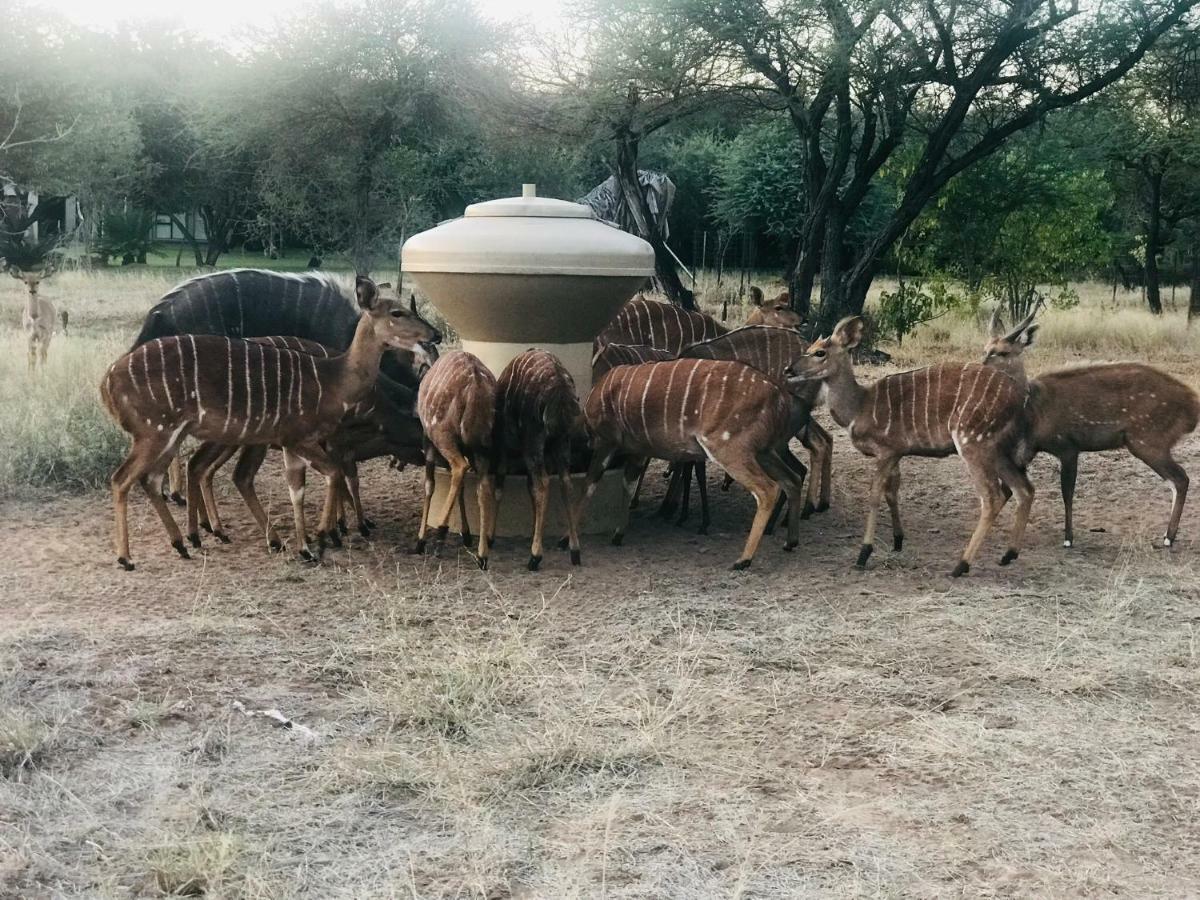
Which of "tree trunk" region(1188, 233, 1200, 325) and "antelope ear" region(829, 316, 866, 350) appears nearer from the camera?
"antelope ear" region(829, 316, 866, 350)

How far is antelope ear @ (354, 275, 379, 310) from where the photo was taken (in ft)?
21.4

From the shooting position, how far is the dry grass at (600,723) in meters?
3.38

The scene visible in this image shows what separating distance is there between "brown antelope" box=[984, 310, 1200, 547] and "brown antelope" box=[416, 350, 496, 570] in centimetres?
262

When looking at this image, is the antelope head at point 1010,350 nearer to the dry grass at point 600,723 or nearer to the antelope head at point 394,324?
the dry grass at point 600,723

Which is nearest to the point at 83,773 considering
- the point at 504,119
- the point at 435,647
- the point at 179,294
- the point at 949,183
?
the point at 435,647

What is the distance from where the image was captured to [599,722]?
4305mm

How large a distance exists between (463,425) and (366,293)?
0.92m

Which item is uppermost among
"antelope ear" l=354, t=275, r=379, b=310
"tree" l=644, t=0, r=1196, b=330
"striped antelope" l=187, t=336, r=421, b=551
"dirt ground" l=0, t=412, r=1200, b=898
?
"tree" l=644, t=0, r=1196, b=330

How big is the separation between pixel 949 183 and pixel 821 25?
190 inches

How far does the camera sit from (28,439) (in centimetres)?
809

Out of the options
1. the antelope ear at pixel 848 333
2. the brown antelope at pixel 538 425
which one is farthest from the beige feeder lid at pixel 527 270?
the antelope ear at pixel 848 333

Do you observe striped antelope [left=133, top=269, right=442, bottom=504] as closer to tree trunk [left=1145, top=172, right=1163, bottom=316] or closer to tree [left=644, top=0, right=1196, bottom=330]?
tree [left=644, top=0, right=1196, bottom=330]

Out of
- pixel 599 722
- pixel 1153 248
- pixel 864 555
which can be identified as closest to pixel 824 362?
pixel 864 555

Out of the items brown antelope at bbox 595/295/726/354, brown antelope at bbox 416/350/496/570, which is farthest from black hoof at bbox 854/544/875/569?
brown antelope at bbox 595/295/726/354
